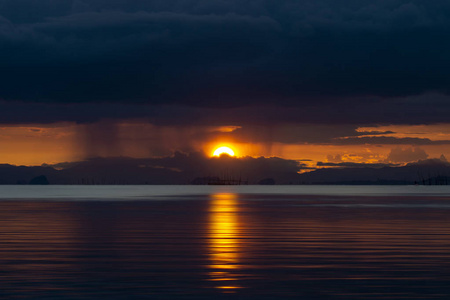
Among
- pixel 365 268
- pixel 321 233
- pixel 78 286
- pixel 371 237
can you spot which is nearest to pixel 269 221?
pixel 321 233

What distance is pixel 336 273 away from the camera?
95.9ft

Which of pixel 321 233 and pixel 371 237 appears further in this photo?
pixel 321 233

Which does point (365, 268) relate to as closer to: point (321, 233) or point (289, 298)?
point (289, 298)

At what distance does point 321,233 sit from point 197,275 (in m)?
23.5

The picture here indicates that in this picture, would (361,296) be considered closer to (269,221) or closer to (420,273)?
(420,273)

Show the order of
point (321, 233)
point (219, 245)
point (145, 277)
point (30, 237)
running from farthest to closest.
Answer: point (321, 233)
point (30, 237)
point (219, 245)
point (145, 277)

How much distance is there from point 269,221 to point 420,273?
37.1m

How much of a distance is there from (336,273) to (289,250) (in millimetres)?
9448

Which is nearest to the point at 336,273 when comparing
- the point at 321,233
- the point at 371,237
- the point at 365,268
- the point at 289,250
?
the point at 365,268

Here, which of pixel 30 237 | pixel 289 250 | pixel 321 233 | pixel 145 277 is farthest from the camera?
pixel 321 233

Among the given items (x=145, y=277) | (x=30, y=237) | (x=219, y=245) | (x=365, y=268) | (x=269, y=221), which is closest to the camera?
(x=145, y=277)

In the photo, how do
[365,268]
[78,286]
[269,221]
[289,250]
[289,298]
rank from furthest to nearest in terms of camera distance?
[269,221], [289,250], [365,268], [78,286], [289,298]

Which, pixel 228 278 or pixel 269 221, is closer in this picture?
pixel 228 278

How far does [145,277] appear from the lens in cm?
2786
